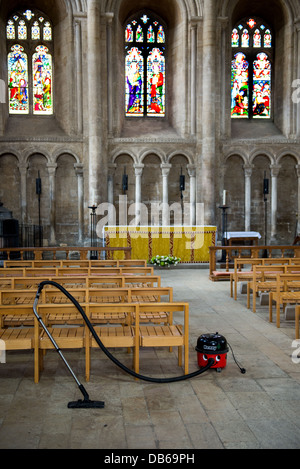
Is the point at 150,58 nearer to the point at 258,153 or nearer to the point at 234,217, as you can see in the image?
the point at 258,153

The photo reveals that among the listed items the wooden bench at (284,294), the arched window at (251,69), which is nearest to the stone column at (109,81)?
the arched window at (251,69)

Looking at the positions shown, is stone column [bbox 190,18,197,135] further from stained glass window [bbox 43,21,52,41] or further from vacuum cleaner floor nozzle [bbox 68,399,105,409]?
vacuum cleaner floor nozzle [bbox 68,399,105,409]

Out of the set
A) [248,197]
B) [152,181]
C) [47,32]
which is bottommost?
[248,197]

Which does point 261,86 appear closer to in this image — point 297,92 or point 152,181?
point 297,92

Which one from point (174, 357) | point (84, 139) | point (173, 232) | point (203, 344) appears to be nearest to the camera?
point (203, 344)

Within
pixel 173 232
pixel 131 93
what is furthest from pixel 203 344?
pixel 131 93

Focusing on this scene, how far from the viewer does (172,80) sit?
19641 mm

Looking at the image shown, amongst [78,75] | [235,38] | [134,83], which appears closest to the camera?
[78,75]

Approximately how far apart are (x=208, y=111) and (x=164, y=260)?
714cm

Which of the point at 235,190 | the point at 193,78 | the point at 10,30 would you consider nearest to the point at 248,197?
the point at 235,190

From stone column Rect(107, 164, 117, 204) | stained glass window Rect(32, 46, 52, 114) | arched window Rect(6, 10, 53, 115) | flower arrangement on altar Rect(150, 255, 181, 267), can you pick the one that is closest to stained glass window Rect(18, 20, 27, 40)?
arched window Rect(6, 10, 53, 115)

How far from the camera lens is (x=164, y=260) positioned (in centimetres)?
1430

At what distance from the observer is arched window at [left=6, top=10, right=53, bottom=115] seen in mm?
19109
